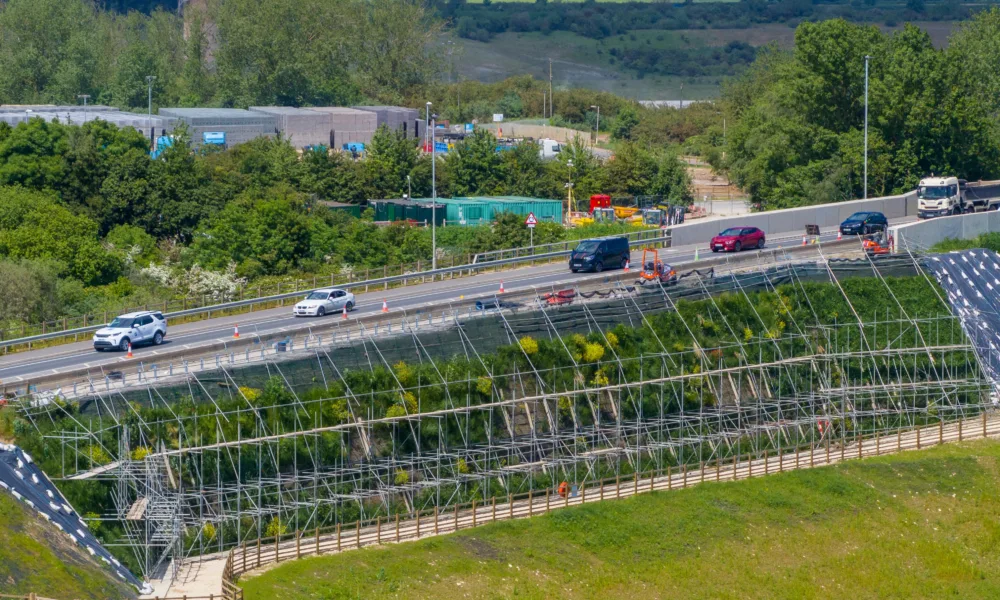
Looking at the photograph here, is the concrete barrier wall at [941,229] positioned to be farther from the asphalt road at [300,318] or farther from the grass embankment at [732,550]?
the grass embankment at [732,550]

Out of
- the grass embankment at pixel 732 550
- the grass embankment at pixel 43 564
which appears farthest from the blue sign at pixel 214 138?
the grass embankment at pixel 43 564

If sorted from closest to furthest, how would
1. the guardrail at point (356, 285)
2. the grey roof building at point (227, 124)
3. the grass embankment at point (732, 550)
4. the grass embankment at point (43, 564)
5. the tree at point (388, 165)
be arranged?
the grass embankment at point (43, 564)
the grass embankment at point (732, 550)
the guardrail at point (356, 285)
the tree at point (388, 165)
the grey roof building at point (227, 124)

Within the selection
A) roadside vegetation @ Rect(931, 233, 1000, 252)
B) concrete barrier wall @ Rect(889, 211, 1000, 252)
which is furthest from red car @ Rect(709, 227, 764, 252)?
roadside vegetation @ Rect(931, 233, 1000, 252)

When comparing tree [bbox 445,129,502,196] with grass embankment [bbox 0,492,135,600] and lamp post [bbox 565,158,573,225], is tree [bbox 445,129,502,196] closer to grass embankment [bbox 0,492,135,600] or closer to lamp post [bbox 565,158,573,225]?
lamp post [bbox 565,158,573,225]

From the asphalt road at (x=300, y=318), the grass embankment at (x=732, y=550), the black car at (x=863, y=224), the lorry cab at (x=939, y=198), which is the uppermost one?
the lorry cab at (x=939, y=198)

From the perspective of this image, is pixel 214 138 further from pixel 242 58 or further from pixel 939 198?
pixel 939 198

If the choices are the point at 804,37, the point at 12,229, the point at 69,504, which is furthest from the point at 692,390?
the point at 804,37
